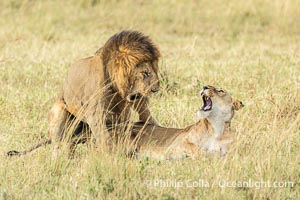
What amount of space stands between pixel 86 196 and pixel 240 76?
383cm

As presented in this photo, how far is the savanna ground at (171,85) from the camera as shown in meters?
5.11

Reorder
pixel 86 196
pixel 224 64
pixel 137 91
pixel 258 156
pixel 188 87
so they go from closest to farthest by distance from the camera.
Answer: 1. pixel 86 196
2. pixel 258 156
3. pixel 137 91
4. pixel 188 87
5. pixel 224 64

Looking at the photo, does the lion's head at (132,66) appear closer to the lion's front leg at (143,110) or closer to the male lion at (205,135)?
the lion's front leg at (143,110)

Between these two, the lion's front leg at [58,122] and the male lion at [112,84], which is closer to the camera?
the male lion at [112,84]

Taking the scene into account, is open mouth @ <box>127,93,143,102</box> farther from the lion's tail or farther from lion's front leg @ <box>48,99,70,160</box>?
the lion's tail

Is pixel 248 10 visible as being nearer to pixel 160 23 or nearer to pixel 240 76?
pixel 160 23

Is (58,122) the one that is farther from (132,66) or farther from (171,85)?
(171,85)

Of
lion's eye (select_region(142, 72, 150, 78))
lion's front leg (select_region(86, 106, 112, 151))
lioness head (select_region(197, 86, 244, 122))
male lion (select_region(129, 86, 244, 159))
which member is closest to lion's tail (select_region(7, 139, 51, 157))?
lion's front leg (select_region(86, 106, 112, 151))

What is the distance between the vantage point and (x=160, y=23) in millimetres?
11891

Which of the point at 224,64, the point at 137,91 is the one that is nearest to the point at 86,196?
the point at 137,91

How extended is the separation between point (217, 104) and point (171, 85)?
7.68 feet

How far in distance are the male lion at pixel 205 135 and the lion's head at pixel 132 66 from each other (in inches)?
11.8

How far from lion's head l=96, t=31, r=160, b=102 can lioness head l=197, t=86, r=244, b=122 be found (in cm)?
32

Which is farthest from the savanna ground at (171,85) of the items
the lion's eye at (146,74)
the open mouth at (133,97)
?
the lion's eye at (146,74)
